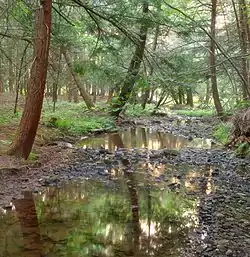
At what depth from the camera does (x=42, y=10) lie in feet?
26.8

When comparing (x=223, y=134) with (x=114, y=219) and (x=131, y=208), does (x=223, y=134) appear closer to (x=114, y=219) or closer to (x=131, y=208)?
(x=131, y=208)

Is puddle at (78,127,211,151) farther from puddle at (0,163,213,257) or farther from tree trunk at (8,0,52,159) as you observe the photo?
puddle at (0,163,213,257)

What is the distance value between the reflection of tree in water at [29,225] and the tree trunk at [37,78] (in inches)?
68.0

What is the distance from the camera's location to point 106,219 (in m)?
6.09

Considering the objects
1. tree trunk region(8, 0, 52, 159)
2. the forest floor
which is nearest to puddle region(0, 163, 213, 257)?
the forest floor

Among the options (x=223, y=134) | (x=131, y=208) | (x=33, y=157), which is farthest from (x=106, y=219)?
(x=223, y=134)

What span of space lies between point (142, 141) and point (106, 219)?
29.0 feet

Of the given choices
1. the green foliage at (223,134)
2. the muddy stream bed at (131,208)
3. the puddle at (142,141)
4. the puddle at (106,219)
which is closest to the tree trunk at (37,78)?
the muddy stream bed at (131,208)

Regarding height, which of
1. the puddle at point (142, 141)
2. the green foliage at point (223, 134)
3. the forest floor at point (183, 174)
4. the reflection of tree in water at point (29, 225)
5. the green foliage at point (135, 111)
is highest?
the green foliage at point (135, 111)

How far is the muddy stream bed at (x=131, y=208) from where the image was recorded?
5.12 metres

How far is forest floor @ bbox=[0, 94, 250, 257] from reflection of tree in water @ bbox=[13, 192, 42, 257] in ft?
0.81

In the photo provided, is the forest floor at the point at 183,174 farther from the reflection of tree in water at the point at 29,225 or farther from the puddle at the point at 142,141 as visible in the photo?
the reflection of tree in water at the point at 29,225

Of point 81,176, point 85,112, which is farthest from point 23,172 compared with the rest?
point 85,112

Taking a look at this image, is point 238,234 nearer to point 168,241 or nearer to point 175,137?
point 168,241
